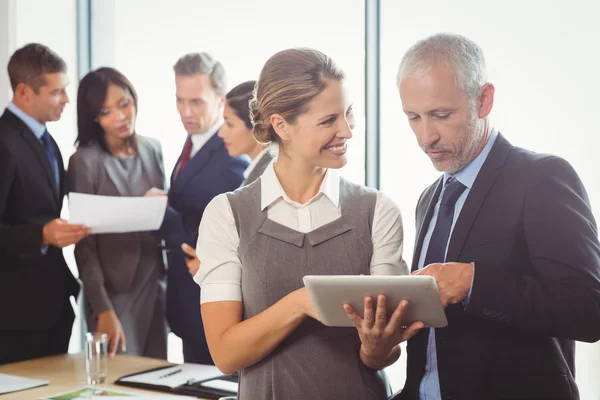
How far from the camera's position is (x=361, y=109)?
3625mm

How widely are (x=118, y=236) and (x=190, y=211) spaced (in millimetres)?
443

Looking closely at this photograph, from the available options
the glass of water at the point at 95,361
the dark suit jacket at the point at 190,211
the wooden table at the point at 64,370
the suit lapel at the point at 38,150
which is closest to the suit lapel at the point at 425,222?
the wooden table at the point at 64,370

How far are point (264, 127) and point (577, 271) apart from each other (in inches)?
33.0

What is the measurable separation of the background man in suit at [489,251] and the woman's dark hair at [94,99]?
7.28ft

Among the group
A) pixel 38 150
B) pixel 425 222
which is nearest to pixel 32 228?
pixel 38 150

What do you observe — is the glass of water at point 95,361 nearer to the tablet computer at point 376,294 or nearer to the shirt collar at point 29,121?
the tablet computer at point 376,294

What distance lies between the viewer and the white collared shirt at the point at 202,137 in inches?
143

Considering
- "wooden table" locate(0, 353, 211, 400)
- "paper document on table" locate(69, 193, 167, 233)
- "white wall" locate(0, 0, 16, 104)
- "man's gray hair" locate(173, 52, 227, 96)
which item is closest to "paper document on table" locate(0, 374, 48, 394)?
"wooden table" locate(0, 353, 211, 400)

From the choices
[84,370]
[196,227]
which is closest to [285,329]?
[84,370]

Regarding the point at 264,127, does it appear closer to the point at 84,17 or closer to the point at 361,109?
the point at 361,109

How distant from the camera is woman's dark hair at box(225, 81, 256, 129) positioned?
10.8 feet

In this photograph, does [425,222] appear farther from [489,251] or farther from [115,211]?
[115,211]

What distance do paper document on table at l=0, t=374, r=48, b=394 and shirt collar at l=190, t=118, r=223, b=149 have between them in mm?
1523

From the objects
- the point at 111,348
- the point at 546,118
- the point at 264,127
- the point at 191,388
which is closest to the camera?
the point at 264,127
